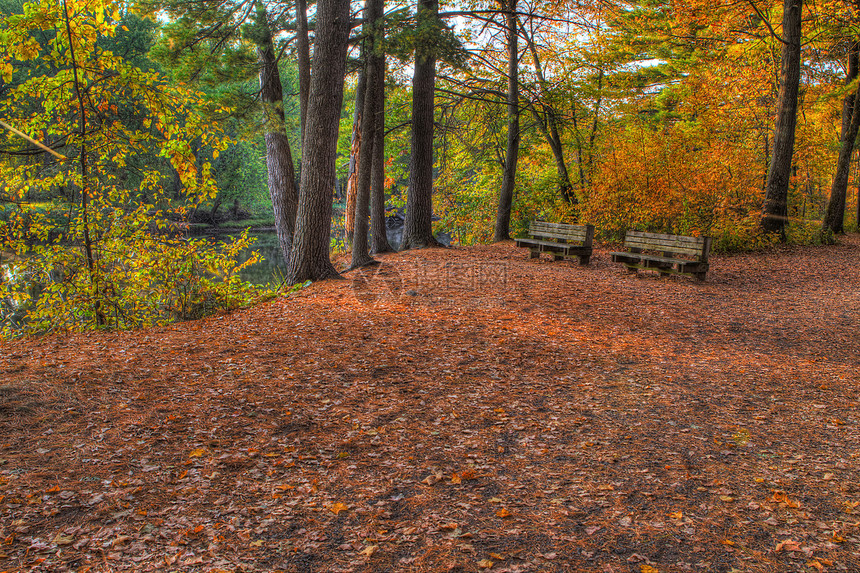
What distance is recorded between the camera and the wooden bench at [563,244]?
1051cm

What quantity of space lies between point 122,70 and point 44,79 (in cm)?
77

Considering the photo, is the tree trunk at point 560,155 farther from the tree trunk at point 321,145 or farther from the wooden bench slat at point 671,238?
the tree trunk at point 321,145

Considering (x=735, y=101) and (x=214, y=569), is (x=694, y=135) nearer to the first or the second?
(x=735, y=101)

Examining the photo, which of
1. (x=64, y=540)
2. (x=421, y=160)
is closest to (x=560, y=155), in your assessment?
(x=421, y=160)

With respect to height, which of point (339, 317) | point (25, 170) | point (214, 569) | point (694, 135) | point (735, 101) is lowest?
point (214, 569)

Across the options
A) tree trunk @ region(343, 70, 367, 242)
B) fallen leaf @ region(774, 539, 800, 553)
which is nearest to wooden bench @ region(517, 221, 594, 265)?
tree trunk @ region(343, 70, 367, 242)

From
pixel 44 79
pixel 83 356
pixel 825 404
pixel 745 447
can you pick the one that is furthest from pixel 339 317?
pixel 825 404

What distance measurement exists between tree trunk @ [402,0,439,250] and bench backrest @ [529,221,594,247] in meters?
2.48

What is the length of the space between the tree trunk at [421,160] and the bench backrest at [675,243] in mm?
4659

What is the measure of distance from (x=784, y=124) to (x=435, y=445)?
12.7 m

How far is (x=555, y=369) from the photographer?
4.83 metres

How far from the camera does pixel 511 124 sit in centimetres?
1367

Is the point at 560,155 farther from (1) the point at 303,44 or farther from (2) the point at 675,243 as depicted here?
(1) the point at 303,44

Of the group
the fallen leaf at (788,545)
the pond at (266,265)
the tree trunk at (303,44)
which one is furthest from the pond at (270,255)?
the fallen leaf at (788,545)
